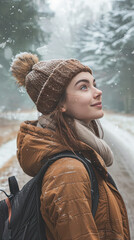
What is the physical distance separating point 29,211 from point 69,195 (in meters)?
0.34

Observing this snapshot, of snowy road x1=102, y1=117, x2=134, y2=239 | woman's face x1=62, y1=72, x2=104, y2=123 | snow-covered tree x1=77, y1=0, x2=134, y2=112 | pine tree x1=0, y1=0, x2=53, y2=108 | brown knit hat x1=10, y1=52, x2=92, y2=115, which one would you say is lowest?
snowy road x1=102, y1=117, x2=134, y2=239

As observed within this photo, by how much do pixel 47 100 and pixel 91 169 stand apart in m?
0.57

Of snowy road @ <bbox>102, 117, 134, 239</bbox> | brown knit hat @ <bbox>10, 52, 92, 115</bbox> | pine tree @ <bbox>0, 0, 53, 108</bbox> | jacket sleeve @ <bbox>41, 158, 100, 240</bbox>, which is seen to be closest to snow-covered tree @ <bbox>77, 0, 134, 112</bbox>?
snowy road @ <bbox>102, 117, 134, 239</bbox>

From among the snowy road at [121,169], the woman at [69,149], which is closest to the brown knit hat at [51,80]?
the woman at [69,149]

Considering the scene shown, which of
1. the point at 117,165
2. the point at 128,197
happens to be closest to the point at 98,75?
the point at 117,165

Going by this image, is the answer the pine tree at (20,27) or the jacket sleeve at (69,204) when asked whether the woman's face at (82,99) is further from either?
the pine tree at (20,27)

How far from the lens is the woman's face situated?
127cm

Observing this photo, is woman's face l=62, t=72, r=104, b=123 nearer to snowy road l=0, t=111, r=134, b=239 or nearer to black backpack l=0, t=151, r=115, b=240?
black backpack l=0, t=151, r=115, b=240

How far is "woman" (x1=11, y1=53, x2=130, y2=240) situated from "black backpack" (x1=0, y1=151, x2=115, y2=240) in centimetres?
4

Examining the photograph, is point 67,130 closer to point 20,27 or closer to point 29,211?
point 29,211

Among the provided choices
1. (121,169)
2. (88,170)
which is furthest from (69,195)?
(121,169)

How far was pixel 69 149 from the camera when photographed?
1.09 m

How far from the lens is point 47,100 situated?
1.33 m

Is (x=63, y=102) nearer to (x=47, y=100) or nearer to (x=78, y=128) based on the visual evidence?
(x=47, y=100)
